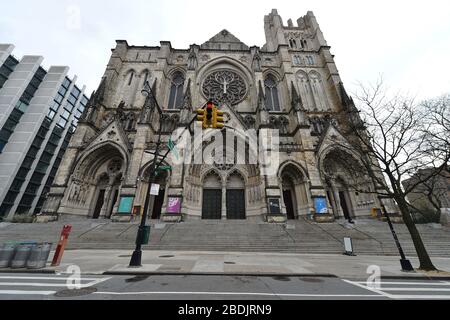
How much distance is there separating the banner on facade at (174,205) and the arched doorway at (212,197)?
3759 millimetres

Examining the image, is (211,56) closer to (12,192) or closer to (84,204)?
(84,204)

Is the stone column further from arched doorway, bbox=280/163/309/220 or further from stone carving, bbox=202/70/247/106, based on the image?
stone carving, bbox=202/70/247/106

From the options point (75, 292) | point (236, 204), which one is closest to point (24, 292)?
point (75, 292)

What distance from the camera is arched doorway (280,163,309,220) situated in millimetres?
19688

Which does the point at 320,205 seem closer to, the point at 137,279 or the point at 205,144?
the point at 205,144

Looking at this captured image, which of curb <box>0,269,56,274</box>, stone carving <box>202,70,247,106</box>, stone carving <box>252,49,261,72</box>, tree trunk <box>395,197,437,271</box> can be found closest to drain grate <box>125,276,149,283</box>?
curb <box>0,269,56,274</box>

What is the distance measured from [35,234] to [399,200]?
2311cm

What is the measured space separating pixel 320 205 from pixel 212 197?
10983 mm

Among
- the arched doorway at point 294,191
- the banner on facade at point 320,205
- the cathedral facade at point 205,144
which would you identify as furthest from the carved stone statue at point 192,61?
the banner on facade at point 320,205

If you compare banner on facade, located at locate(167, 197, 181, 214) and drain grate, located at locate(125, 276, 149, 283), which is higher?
banner on facade, located at locate(167, 197, 181, 214)

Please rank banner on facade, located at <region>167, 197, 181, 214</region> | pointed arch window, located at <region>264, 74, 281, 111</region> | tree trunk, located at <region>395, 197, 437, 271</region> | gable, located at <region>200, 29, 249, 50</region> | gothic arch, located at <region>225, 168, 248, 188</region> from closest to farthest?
tree trunk, located at <region>395, 197, 437, 271</region>, banner on facade, located at <region>167, 197, 181, 214</region>, gothic arch, located at <region>225, 168, 248, 188</region>, pointed arch window, located at <region>264, 74, 281, 111</region>, gable, located at <region>200, 29, 249, 50</region>

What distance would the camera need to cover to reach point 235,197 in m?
20.6

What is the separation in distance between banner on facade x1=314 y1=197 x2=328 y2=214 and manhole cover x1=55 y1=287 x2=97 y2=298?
18.2 meters

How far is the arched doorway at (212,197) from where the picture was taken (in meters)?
19.7
